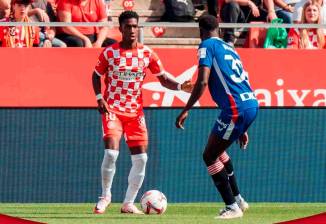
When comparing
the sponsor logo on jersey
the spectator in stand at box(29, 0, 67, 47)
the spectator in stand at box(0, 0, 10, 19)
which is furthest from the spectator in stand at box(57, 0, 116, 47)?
the sponsor logo on jersey

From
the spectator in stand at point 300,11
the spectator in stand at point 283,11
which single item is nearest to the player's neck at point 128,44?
the spectator in stand at point 300,11

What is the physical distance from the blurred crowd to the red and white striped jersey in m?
2.71

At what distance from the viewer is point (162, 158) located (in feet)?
52.9

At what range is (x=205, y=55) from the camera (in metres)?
12.4

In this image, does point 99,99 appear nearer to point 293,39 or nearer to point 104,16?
point 104,16

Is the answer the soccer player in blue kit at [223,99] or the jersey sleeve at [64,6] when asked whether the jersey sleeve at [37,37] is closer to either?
the jersey sleeve at [64,6]

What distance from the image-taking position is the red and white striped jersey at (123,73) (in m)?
13.5

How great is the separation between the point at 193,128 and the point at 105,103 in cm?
315

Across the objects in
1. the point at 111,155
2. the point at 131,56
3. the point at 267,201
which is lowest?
the point at 267,201

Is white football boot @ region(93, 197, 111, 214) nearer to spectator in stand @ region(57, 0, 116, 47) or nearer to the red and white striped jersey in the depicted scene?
the red and white striped jersey

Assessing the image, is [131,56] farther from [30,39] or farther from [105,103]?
[30,39]

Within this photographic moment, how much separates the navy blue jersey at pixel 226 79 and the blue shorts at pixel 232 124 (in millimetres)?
56

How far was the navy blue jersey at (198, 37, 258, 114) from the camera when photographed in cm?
1245

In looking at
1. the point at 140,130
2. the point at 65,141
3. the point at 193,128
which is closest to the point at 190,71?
the point at 193,128
